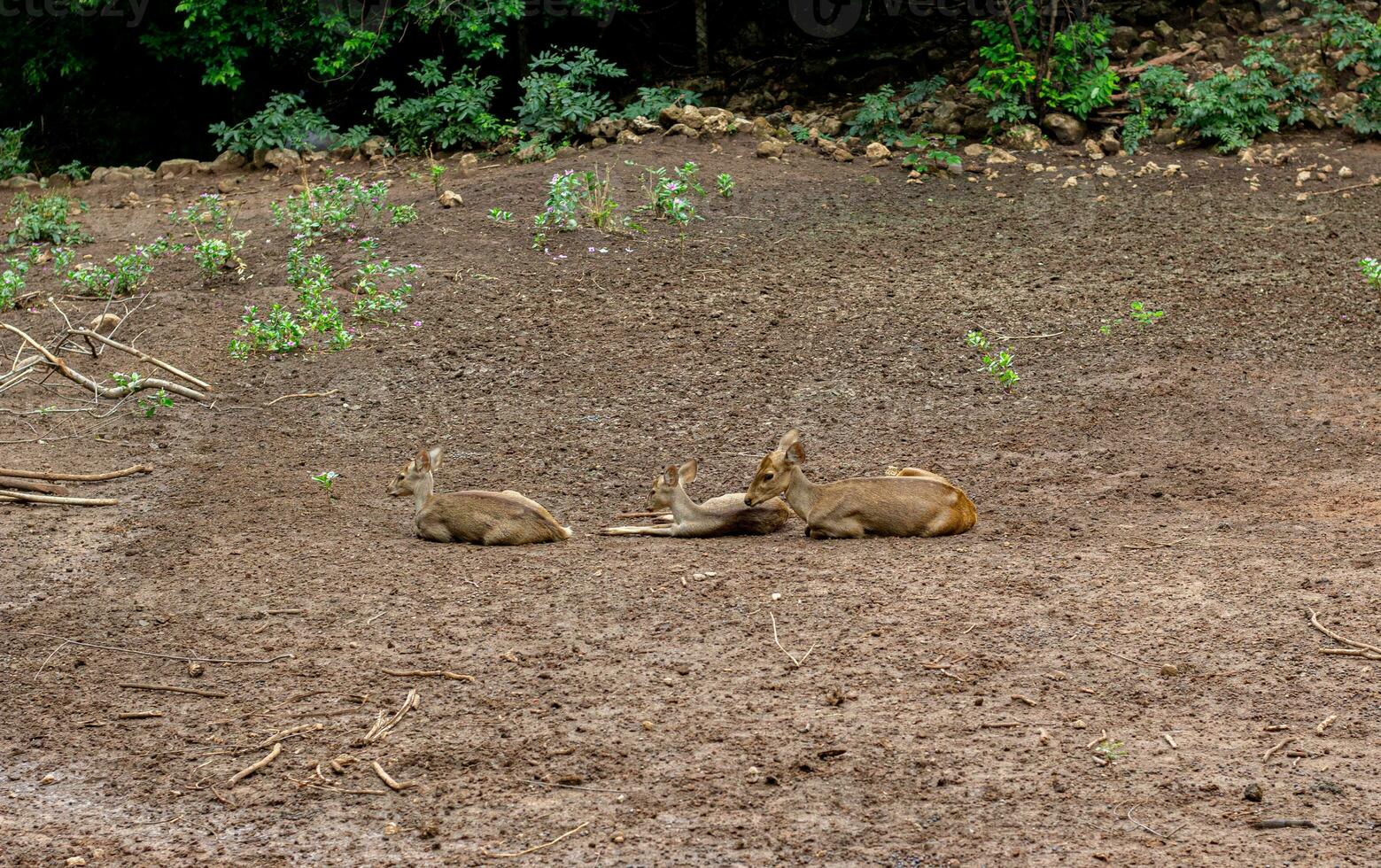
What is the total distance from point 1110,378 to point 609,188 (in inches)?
207

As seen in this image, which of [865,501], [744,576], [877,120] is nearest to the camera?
[744,576]

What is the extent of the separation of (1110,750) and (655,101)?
39.2ft

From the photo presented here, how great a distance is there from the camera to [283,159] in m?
16.0

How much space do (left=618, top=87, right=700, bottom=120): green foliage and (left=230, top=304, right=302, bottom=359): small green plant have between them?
6.15 m

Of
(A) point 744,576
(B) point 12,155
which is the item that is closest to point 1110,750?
(A) point 744,576

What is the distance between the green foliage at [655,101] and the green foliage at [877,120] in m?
2.03

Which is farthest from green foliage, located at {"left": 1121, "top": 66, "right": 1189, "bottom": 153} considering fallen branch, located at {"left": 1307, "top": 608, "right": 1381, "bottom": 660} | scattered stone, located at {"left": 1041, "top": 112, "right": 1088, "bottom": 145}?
fallen branch, located at {"left": 1307, "top": 608, "right": 1381, "bottom": 660}

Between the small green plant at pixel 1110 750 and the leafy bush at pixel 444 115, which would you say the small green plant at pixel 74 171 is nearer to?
the leafy bush at pixel 444 115

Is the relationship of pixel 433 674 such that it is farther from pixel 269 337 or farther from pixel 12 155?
pixel 12 155

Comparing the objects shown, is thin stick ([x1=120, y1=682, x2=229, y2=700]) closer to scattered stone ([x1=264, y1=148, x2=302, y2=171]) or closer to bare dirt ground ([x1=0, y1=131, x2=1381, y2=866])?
bare dirt ground ([x1=0, y1=131, x2=1381, y2=866])

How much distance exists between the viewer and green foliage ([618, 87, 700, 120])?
49.9ft

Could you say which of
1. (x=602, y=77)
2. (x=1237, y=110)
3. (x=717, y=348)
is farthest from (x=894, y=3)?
(x=717, y=348)

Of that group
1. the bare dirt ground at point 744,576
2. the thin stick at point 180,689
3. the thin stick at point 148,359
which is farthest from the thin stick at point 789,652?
the thin stick at point 148,359

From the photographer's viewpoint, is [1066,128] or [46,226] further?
[1066,128]
